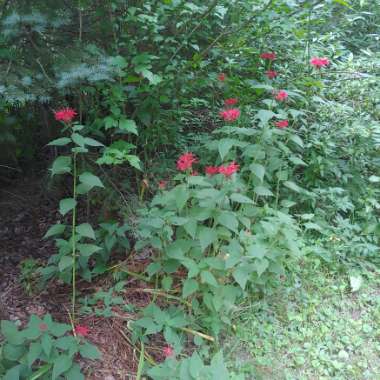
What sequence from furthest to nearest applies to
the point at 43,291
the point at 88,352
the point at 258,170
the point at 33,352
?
1. the point at 43,291
2. the point at 258,170
3. the point at 88,352
4. the point at 33,352

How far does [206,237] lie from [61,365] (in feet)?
2.81

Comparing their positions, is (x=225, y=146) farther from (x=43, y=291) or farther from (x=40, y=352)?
(x=43, y=291)

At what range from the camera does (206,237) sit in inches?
81.2

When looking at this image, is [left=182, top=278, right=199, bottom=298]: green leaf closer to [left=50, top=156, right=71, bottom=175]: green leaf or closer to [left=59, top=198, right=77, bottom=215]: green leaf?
[left=59, top=198, right=77, bottom=215]: green leaf

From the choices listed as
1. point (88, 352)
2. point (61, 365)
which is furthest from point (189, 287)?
point (61, 365)

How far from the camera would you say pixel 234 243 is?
2.14 meters

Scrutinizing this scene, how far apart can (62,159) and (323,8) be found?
7.98 ft

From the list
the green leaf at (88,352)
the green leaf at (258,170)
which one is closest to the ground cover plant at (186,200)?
the green leaf at (88,352)

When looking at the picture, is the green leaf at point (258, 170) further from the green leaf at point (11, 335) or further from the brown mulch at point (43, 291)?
the green leaf at point (11, 335)

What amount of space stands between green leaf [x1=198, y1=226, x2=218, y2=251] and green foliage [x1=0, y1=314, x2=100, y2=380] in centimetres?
70

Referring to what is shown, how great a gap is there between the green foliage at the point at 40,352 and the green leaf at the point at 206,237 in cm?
70

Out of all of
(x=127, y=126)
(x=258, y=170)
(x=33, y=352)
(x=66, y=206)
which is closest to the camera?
(x=33, y=352)

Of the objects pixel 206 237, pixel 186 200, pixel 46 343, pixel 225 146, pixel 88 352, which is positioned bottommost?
pixel 88 352

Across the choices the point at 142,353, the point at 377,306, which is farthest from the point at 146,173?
the point at 377,306
